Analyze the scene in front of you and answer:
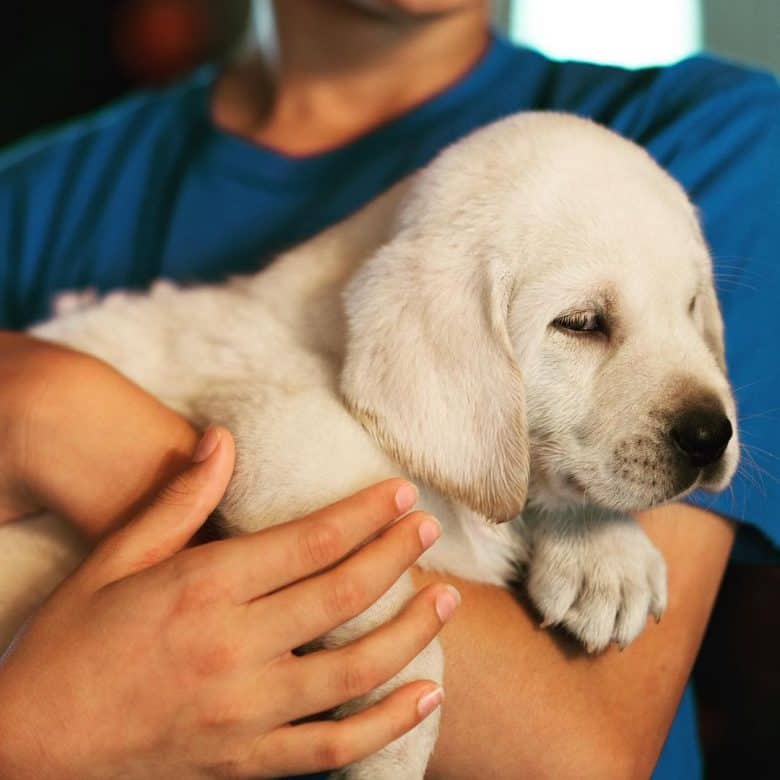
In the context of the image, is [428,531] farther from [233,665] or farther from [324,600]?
[233,665]

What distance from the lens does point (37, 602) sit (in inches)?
54.7

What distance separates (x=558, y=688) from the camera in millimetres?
1308

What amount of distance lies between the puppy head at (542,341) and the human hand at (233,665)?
141 mm

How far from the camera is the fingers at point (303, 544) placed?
1121 mm

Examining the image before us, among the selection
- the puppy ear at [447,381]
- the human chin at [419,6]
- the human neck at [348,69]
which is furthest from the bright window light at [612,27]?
the puppy ear at [447,381]

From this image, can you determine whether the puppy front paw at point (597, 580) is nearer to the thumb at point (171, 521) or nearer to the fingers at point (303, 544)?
the fingers at point (303, 544)

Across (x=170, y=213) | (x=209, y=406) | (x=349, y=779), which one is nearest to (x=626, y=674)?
(x=349, y=779)

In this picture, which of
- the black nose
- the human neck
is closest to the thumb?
the black nose

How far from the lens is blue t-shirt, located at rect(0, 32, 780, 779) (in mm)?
1501

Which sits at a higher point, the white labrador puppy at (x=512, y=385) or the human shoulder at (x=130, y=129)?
the white labrador puppy at (x=512, y=385)

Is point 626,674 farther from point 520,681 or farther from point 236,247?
point 236,247

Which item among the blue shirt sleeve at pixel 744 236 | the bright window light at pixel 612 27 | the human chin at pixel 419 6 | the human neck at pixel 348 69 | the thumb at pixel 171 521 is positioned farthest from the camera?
the bright window light at pixel 612 27

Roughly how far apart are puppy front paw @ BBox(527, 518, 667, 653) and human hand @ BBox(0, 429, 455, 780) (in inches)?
9.2

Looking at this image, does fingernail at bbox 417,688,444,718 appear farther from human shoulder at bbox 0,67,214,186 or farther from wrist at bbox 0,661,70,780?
human shoulder at bbox 0,67,214,186
